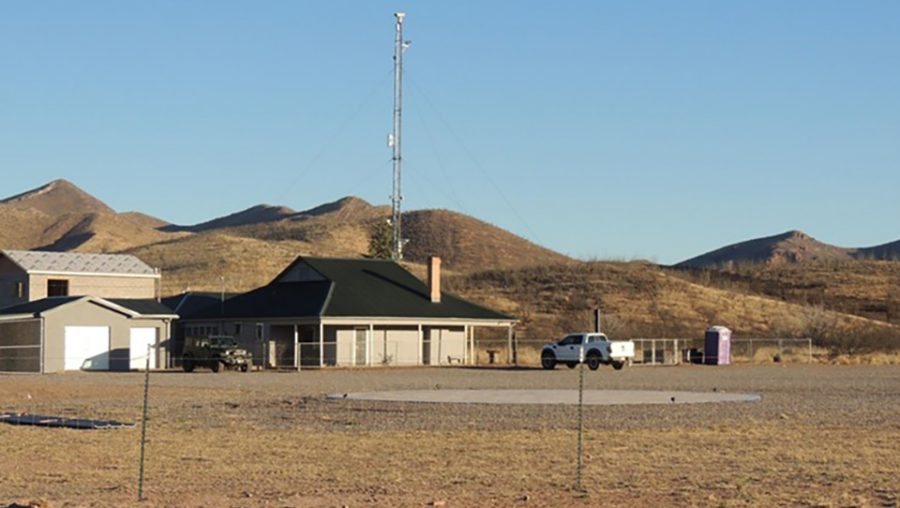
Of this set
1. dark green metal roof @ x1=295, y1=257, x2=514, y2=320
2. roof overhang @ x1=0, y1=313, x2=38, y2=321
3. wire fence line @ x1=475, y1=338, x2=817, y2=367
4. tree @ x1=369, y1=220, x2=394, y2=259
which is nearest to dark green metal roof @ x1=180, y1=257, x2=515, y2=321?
dark green metal roof @ x1=295, y1=257, x2=514, y2=320

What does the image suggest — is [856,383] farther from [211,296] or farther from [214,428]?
[211,296]

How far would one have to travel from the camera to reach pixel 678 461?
22.2 meters

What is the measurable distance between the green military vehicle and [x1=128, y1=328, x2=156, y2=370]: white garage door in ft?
14.9

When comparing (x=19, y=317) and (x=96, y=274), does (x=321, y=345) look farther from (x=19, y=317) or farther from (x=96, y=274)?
(x=96, y=274)

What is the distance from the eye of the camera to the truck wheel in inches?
2621

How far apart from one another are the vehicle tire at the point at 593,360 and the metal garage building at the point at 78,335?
66.6ft

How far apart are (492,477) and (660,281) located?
95679 millimetres

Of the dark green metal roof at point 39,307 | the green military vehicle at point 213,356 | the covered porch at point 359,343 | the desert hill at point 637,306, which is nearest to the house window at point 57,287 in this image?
the dark green metal roof at point 39,307

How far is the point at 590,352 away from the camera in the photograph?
66.9 metres

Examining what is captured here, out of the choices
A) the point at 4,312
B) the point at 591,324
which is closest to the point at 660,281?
the point at 591,324

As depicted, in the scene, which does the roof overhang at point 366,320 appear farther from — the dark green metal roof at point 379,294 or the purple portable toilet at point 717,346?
the purple portable toilet at point 717,346

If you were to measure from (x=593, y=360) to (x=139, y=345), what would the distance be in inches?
867

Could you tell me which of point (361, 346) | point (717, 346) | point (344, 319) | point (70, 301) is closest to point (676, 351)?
point (717, 346)

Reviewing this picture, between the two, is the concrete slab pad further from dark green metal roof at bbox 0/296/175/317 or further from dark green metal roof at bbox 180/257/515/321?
dark green metal roof at bbox 0/296/175/317
